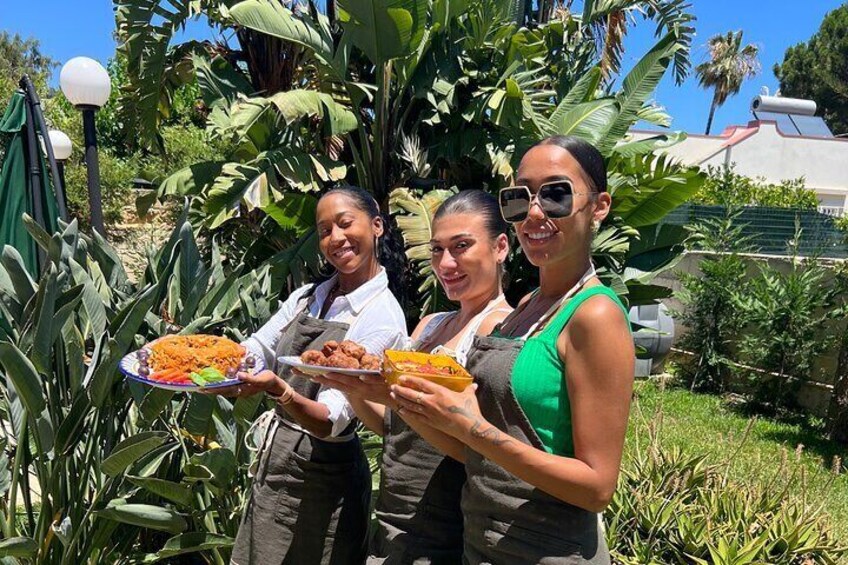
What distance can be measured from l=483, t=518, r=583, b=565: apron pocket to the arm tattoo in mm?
236

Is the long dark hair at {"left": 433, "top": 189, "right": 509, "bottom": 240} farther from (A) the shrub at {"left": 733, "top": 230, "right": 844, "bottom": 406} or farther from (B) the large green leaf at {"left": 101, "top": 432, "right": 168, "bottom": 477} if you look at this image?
(A) the shrub at {"left": 733, "top": 230, "right": 844, "bottom": 406}

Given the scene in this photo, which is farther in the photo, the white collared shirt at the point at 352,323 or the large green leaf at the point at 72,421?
the large green leaf at the point at 72,421

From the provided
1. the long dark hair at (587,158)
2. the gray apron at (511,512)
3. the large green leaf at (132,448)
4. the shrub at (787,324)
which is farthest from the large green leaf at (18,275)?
the shrub at (787,324)

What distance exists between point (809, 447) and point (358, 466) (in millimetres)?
6332

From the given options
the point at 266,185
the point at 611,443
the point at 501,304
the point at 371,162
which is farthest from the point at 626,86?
the point at 611,443

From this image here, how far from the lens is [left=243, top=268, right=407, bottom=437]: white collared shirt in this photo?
6.81ft

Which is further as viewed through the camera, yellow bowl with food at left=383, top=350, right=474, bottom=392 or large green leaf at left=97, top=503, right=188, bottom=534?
large green leaf at left=97, top=503, right=188, bottom=534

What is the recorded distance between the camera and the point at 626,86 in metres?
6.45

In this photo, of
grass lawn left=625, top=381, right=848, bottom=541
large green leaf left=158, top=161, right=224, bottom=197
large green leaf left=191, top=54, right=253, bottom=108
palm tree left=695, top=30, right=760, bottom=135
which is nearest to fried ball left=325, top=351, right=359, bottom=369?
grass lawn left=625, top=381, right=848, bottom=541

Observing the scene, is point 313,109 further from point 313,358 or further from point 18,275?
point 313,358

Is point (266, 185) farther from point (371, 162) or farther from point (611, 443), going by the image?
point (611, 443)

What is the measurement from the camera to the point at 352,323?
2195 mm

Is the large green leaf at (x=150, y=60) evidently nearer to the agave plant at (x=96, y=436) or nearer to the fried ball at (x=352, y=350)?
the agave plant at (x=96, y=436)

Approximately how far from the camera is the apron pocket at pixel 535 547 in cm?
142
